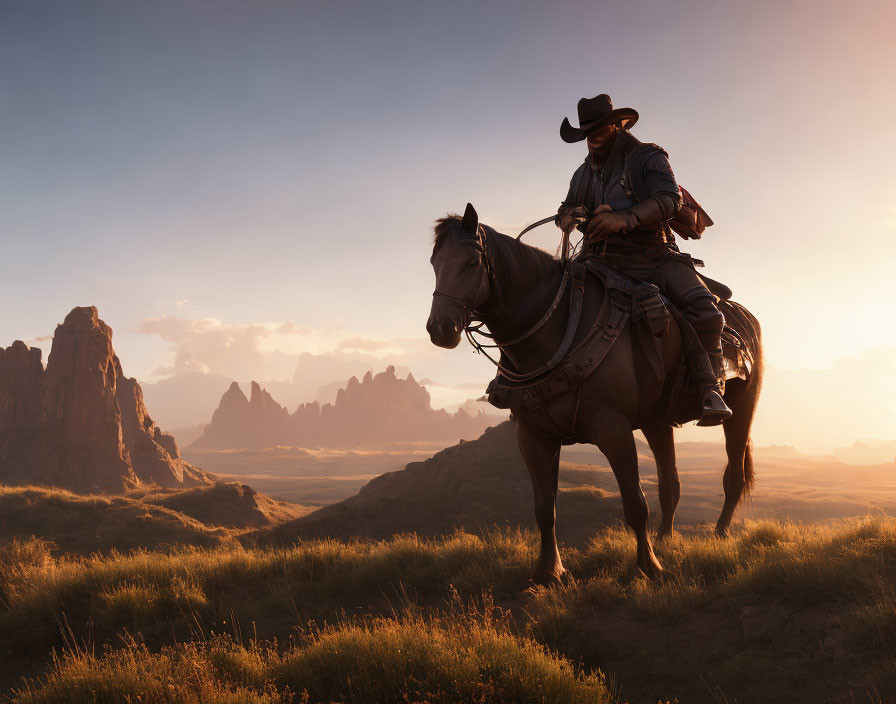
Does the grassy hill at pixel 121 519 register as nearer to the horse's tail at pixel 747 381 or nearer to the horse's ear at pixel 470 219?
the horse's tail at pixel 747 381

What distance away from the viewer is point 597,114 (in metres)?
5.24

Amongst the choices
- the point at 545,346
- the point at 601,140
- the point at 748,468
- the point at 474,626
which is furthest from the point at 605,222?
the point at 748,468

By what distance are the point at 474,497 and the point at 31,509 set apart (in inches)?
893

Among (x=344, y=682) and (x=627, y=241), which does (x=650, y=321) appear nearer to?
(x=627, y=241)

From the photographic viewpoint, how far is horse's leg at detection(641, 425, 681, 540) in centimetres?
697

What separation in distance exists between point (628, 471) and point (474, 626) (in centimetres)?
212

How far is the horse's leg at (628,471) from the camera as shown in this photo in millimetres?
4738

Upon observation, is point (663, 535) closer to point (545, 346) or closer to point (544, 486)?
point (544, 486)

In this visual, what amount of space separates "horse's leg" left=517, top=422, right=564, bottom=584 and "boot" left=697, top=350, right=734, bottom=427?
62.4 inches

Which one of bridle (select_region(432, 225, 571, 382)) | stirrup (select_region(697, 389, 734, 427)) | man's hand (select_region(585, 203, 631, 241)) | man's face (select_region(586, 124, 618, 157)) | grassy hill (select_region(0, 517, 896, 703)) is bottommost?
grassy hill (select_region(0, 517, 896, 703))

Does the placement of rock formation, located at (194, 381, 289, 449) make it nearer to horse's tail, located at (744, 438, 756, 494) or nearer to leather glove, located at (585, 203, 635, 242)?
horse's tail, located at (744, 438, 756, 494)

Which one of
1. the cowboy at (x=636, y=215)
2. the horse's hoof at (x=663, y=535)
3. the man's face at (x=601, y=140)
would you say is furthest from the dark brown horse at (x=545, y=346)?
the man's face at (x=601, y=140)

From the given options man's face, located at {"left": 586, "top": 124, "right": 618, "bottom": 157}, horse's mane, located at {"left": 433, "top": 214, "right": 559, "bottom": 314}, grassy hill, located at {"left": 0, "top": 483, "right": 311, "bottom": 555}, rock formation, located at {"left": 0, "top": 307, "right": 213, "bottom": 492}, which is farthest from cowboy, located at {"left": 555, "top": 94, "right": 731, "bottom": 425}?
rock formation, located at {"left": 0, "top": 307, "right": 213, "bottom": 492}

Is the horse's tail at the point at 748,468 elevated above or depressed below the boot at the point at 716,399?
below
